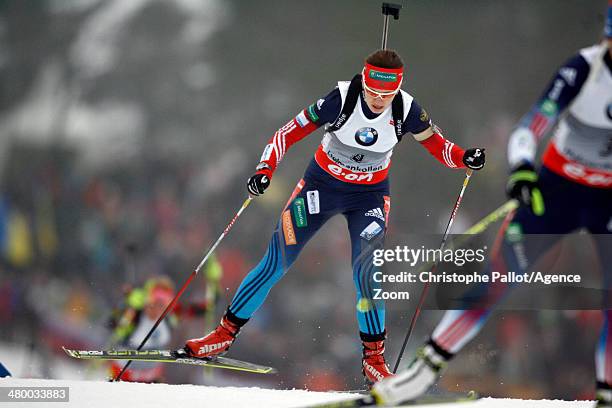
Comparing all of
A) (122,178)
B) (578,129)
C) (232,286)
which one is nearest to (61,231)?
(122,178)

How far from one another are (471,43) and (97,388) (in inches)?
135

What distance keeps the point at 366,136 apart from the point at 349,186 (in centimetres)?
27

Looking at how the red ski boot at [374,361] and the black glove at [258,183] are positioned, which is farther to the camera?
the red ski boot at [374,361]

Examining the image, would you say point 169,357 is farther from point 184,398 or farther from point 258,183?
point 258,183

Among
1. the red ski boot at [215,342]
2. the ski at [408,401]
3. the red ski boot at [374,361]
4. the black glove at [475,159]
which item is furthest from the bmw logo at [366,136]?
the ski at [408,401]

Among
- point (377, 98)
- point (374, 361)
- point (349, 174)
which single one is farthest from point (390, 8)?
point (374, 361)

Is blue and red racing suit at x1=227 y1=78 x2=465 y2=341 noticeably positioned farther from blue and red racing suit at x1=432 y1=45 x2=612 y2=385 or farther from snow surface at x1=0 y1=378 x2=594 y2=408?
blue and red racing suit at x1=432 y1=45 x2=612 y2=385

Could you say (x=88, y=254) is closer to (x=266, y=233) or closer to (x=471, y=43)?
(x=266, y=233)

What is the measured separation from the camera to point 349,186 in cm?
334

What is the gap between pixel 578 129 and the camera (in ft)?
7.59

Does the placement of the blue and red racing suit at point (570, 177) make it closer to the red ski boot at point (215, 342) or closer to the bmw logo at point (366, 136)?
the bmw logo at point (366, 136)

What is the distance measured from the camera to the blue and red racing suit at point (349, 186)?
3242mm

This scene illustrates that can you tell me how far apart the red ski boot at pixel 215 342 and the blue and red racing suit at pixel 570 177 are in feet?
4.72
